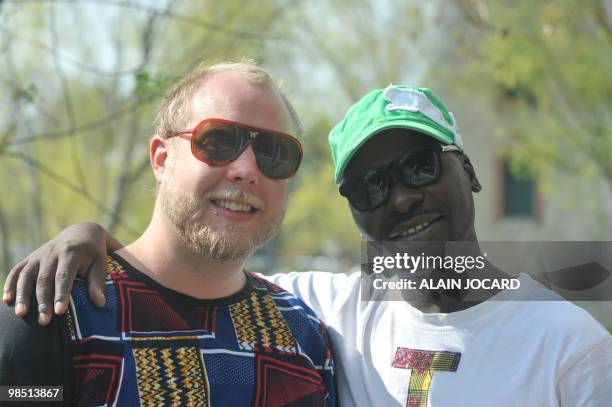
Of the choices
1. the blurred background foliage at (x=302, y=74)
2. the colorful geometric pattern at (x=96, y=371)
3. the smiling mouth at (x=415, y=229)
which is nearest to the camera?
the colorful geometric pattern at (x=96, y=371)

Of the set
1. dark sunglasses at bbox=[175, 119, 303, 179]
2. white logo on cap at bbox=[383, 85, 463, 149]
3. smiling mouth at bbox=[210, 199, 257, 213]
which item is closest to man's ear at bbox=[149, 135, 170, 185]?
dark sunglasses at bbox=[175, 119, 303, 179]

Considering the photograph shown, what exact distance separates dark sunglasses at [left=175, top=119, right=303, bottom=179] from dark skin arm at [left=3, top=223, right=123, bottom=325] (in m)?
0.50

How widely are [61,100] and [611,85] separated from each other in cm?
756

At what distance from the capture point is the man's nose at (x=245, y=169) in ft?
9.23

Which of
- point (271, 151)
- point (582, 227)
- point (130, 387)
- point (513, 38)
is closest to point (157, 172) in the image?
point (271, 151)

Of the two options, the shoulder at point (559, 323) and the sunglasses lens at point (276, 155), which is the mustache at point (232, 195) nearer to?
the sunglasses lens at point (276, 155)

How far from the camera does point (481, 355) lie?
2566mm

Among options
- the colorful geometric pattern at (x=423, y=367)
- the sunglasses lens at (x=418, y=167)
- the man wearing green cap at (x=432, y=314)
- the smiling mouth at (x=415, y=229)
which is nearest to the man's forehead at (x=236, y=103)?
the man wearing green cap at (x=432, y=314)

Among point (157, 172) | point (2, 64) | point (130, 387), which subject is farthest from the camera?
point (2, 64)

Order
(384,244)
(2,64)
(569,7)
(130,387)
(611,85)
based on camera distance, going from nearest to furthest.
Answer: (130,387)
(384,244)
(2,64)
(569,7)
(611,85)

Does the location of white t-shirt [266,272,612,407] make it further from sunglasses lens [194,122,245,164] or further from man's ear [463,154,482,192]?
sunglasses lens [194,122,245,164]

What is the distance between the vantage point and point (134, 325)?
254 cm

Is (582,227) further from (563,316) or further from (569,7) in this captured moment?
(563,316)

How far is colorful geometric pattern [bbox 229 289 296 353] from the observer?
2744mm
